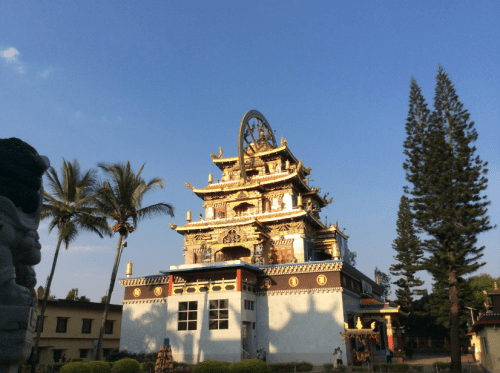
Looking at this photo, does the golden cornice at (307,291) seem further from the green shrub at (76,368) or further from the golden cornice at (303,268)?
the green shrub at (76,368)

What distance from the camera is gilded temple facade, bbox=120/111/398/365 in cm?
2402

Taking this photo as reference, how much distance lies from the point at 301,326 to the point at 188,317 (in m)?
6.94

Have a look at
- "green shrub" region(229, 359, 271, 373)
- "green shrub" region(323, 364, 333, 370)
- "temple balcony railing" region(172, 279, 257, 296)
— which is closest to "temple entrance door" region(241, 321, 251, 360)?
"temple balcony railing" region(172, 279, 257, 296)

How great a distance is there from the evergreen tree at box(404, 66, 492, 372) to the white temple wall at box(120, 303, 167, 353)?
1765cm

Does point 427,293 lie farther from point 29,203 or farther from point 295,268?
point 29,203

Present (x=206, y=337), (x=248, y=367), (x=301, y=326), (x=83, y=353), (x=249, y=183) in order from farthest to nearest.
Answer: (x=249, y=183) < (x=83, y=353) < (x=301, y=326) < (x=206, y=337) < (x=248, y=367)

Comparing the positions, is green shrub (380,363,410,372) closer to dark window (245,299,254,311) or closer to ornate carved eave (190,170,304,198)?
dark window (245,299,254,311)

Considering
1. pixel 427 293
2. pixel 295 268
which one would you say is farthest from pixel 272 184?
pixel 427 293

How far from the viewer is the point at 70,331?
32.1 meters

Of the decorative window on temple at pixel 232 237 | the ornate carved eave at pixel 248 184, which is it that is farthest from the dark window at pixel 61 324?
the ornate carved eave at pixel 248 184

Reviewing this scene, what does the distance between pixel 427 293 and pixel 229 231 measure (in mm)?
29152

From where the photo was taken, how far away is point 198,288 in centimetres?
2505

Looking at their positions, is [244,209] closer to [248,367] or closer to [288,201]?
[288,201]

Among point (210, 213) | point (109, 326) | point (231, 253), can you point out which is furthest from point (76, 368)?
point (109, 326)
